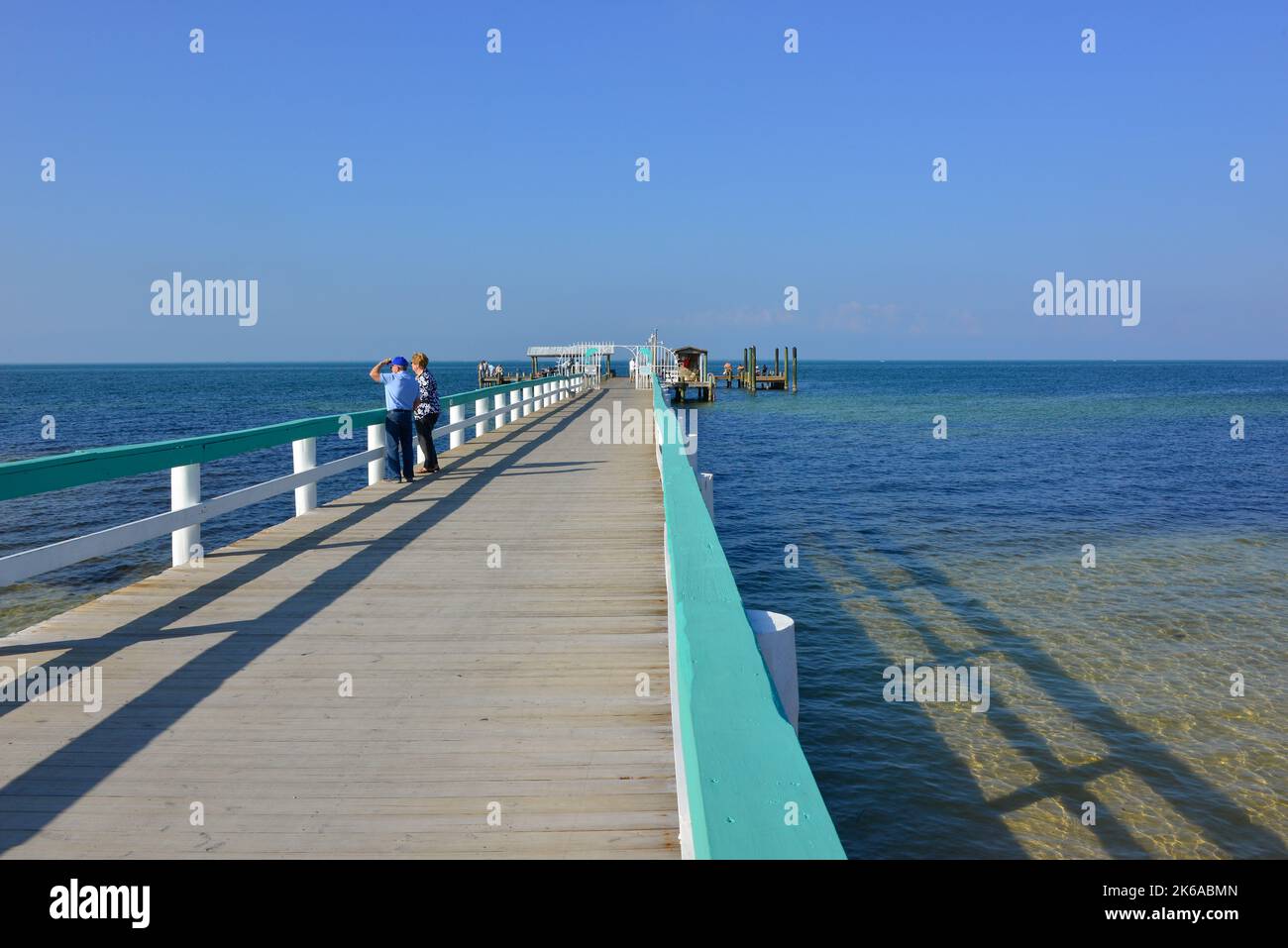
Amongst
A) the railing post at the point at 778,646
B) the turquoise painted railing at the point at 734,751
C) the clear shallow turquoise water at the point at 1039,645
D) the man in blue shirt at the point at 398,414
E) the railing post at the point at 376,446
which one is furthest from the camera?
the railing post at the point at 376,446

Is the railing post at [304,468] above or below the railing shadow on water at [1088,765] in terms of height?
above

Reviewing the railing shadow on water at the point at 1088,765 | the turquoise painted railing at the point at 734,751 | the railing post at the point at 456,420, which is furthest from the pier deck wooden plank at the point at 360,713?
the railing post at the point at 456,420

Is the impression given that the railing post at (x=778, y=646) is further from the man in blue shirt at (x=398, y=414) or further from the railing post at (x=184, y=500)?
the man in blue shirt at (x=398, y=414)

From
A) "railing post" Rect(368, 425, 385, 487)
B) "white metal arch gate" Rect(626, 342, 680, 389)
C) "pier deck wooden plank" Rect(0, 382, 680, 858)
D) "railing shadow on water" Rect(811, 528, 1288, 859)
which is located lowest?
"railing shadow on water" Rect(811, 528, 1288, 859)

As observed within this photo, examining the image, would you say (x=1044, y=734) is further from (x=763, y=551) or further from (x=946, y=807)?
(x=763, y=551)

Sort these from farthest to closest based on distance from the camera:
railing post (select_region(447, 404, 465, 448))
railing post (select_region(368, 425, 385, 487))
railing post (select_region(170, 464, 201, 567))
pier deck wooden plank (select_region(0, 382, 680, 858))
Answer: railing post (select_region(447, 404, 465, 448))
railing post (select_region(368, 425, 385, 487))
railing post (select_region(170, 464, 201, 567))
pier deck wooden plank (select_region(0, 382, 680, 858))

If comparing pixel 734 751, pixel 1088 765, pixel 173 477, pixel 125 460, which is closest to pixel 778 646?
pixel 734 751

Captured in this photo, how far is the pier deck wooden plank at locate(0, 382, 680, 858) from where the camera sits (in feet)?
11.4

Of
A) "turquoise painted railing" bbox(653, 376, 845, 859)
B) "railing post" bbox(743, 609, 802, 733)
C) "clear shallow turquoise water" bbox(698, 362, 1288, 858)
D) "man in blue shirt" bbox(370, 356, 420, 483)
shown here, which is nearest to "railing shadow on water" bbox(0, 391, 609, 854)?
"turquoise painted railing" bbox(653, 376, 845, 859)

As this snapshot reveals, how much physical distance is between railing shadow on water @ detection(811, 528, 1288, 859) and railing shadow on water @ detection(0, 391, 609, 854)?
570 cm

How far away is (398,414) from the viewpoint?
12.8 m

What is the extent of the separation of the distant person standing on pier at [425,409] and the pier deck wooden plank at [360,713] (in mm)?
5156

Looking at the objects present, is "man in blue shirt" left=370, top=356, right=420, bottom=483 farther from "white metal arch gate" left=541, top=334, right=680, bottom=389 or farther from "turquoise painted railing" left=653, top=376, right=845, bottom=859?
"white metal arch gate" left=541, top=334, right=680, bottom=389

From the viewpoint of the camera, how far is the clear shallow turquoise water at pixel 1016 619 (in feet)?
26.5
